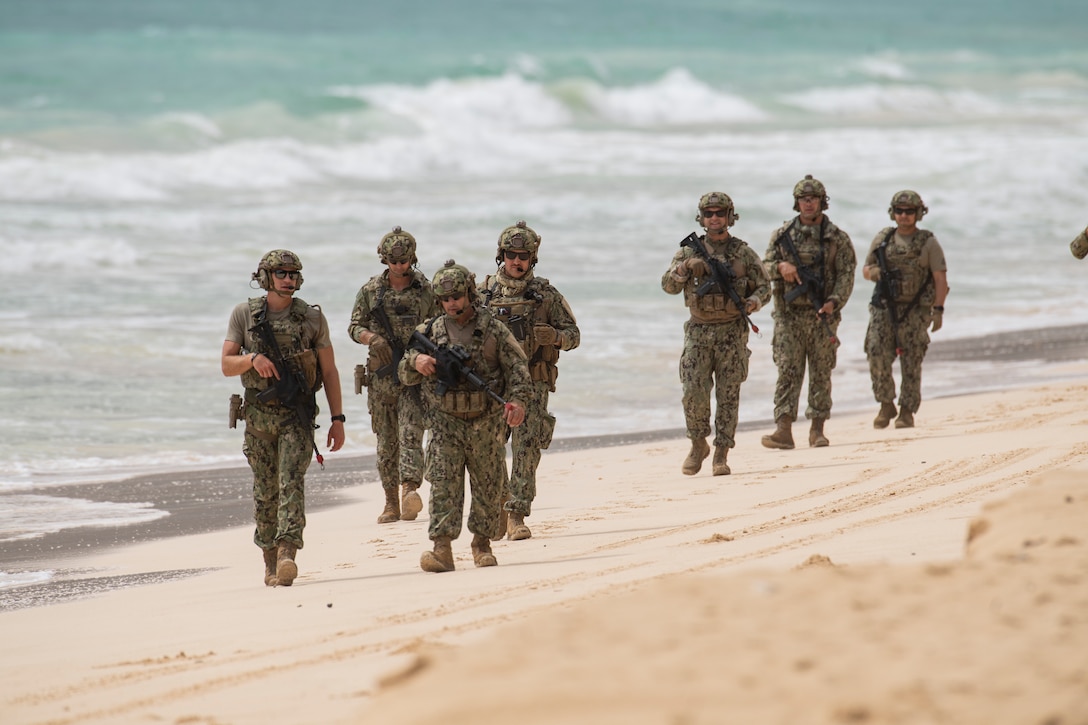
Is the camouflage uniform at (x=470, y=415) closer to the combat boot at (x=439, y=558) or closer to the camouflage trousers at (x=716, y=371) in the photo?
the combat boot at (x=439, y=558)

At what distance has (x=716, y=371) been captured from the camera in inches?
446

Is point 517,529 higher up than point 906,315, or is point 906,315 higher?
point 906,315

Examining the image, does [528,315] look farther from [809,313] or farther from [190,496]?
[809,313]

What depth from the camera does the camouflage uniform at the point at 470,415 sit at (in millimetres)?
8125

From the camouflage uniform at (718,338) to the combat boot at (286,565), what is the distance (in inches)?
146

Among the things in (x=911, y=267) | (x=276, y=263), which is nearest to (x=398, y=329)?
(x=276, y=263)

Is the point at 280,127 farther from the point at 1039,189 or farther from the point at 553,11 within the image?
the point at 553,11

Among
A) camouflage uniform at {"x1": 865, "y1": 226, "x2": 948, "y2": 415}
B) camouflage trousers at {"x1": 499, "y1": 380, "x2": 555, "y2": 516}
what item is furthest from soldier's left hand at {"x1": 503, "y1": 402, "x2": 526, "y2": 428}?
camouflage uniform at {"x1": 865, "y1": 226, "x2": 948, "y2": 415}

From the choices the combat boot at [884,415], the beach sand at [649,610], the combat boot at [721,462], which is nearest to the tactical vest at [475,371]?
the beach sand at [649,610]

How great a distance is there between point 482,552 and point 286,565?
1021mm

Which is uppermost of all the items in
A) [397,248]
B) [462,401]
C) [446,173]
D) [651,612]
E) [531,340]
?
[446,173]

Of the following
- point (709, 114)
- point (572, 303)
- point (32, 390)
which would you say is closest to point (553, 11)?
point (709, 114)

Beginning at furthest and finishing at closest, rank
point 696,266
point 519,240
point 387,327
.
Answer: point 696,266 → point 387,327 → point 519,240

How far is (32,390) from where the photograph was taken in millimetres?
14938
